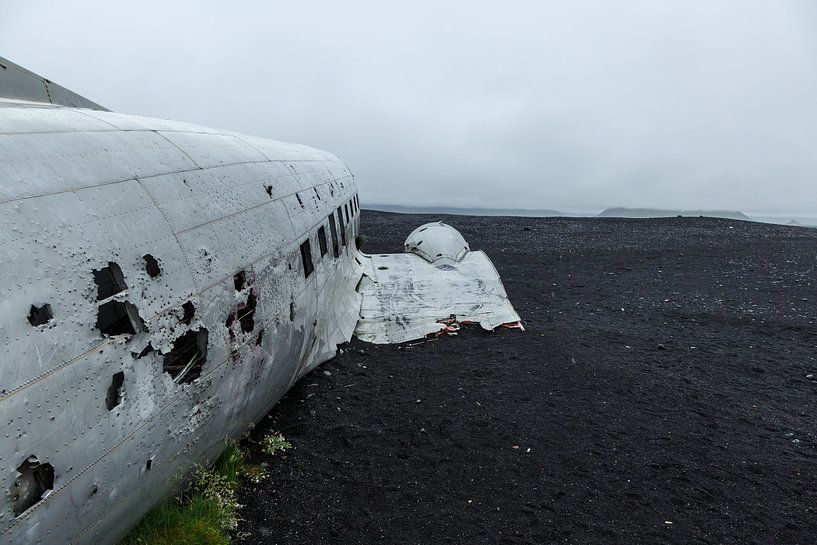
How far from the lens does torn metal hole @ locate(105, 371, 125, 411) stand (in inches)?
156

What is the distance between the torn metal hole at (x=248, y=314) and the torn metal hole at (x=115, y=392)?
1917mm

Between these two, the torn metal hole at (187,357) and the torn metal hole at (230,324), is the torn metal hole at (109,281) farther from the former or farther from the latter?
the torn metal hole at (230,324)

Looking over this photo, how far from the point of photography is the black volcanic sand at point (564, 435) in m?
6.33

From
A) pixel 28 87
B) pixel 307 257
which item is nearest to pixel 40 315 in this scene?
pixel 307 257

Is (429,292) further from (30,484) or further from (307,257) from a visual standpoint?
(30,484)

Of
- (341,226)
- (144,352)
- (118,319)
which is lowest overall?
(144,352)

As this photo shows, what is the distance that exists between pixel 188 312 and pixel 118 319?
83cm

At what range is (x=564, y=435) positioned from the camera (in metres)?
8.38

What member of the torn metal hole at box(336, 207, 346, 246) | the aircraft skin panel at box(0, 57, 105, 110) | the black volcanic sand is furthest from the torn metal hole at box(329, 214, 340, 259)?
the aircraft skin panel at box(0, 57, 105, 110)

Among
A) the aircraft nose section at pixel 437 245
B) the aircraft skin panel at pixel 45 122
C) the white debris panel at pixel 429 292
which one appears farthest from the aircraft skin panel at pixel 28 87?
the aircraft nose section at pixel 437 245

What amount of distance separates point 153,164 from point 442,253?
505 inches

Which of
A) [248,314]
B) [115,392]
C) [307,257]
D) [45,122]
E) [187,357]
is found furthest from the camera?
[307,257]

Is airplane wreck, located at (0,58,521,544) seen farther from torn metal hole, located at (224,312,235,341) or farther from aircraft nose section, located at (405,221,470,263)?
aircraft nose section, located at (405,221,470,263)

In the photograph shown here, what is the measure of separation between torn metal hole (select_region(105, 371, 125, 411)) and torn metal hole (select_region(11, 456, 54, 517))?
595 mm
